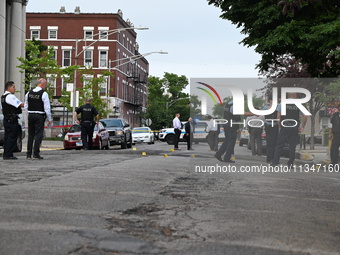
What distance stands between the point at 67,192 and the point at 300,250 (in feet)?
13.2

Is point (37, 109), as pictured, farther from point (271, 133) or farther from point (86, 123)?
point (86, 123)

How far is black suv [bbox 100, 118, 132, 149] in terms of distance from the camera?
31797mm

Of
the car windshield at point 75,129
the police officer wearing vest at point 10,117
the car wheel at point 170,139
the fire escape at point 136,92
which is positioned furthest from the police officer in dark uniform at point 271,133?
the fire escape at point 136,92

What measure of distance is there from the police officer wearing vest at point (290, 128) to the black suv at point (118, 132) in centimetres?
1666

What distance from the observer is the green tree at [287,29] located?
1738cm

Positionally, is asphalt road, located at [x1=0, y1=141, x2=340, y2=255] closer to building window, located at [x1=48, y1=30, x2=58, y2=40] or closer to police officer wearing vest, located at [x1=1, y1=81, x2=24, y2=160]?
police officer wearing vest, located at [x1=1, y1=81, x2=24, y2=160]

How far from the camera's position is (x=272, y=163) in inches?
623

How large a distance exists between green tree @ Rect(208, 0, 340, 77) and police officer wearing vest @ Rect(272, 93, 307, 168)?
202 cm

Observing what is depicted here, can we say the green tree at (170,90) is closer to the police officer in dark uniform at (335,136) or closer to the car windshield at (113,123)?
the car windshield at (113,123)

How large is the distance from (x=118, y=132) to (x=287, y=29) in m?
15.2

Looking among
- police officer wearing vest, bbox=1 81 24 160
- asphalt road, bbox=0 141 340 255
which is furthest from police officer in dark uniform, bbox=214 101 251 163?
police officer wearing vest, bbox=1 81 24 160

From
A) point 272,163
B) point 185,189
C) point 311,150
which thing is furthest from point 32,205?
point 311,150

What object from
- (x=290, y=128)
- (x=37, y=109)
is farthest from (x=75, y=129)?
(x=290, y=128)

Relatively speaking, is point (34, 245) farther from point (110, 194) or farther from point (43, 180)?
point (43, 180)
